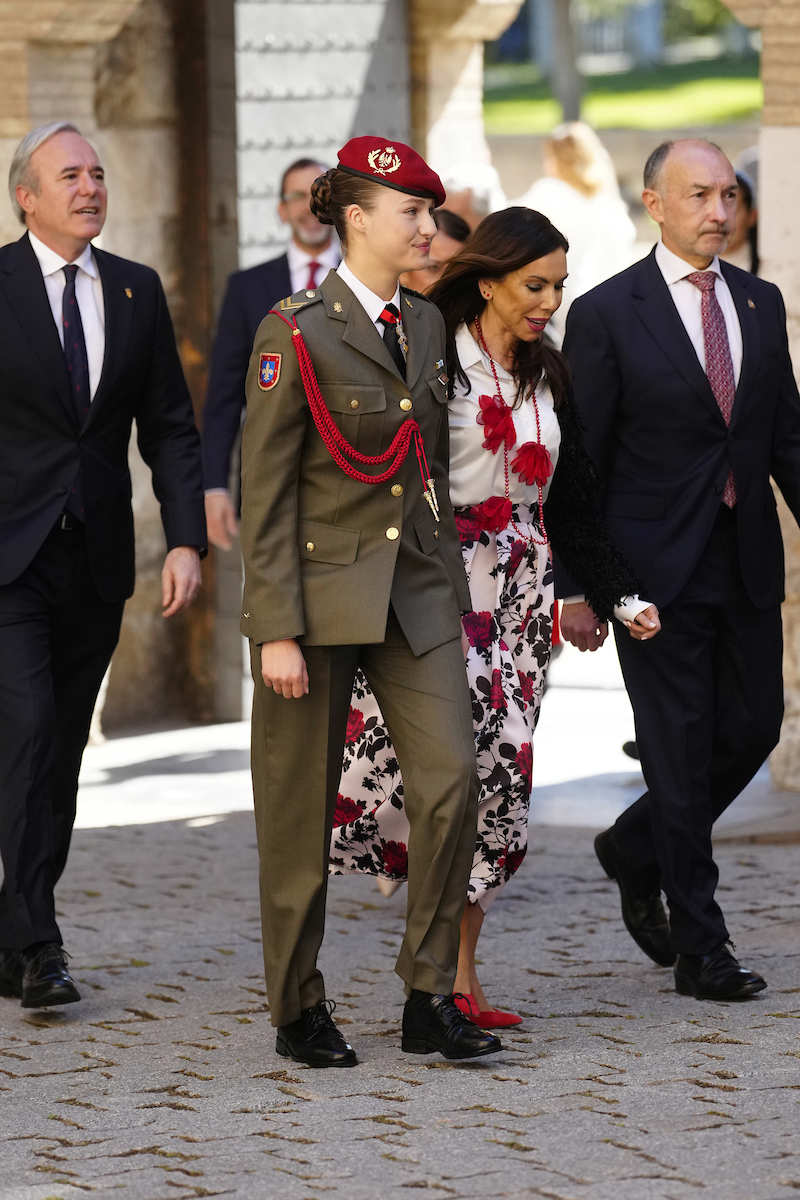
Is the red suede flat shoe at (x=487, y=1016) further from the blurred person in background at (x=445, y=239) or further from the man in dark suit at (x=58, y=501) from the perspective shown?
the blurred person in background at (x=445, y=239)

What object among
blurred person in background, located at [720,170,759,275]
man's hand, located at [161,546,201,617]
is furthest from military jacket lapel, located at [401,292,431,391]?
blurred person in background, located at [720,170,759,275]

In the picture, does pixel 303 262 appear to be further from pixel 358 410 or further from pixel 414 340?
pixel 358 410

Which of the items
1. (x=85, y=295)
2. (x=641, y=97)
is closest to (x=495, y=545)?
(x=85, y=295)

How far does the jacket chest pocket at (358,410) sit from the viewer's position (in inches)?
207

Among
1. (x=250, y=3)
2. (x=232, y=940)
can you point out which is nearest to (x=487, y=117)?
(x=250, y=3)

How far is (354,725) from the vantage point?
5.71 m

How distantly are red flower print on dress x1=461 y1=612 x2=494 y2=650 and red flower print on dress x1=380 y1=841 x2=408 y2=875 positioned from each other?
18.9 inches

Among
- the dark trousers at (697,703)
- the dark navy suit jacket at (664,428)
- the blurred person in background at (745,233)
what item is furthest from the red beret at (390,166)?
the blurred person in background at (745,233)

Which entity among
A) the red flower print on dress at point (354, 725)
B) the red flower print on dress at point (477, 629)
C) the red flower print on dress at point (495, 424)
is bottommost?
the red flower print on dress at point (354, 725)

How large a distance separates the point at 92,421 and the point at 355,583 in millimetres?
1193

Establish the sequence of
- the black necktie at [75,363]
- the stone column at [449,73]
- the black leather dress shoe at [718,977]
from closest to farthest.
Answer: the black leather dress shoe at [718,977] → the black necktie at [75,363] → the stone column at [449,73]

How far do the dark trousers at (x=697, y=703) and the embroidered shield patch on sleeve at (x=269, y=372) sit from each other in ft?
4.20

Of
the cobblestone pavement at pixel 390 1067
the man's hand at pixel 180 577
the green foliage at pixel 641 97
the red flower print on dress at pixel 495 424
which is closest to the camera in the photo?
the cobblestone pavement at pixel 390 1067

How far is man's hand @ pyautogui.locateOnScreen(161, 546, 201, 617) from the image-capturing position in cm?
626
